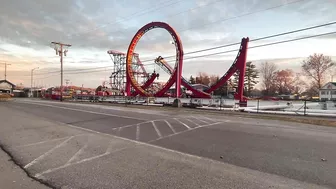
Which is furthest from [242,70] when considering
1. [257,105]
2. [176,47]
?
[257,105]

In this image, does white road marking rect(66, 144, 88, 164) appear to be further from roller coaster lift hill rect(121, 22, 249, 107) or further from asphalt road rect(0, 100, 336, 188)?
roller coaster lift hill rect(121, 22, 249, 107)

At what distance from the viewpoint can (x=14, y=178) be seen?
15.4 ft

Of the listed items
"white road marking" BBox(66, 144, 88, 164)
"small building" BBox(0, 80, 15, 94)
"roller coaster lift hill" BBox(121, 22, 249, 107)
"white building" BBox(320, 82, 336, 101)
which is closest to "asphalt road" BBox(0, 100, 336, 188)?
"white road marking" BBox(66, 144, 88, 164)

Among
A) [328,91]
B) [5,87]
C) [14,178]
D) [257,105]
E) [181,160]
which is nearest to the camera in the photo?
[14,178]

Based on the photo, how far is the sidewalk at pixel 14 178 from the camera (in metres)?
4.28

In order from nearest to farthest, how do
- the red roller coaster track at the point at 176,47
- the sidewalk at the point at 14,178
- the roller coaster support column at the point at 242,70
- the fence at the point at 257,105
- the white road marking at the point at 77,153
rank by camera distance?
the sidewalk at the point at 14,178 → the white road marking at the point at 77,153 → the fence at the point at 257,105 → the roller coaster support column at the point at 242,70 → the red roller coaster track at the point at 176,47

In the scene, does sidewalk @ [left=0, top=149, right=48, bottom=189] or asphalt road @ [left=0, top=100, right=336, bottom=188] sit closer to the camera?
sidewalk @ [left=0, top=149, right=48, bottom=189]

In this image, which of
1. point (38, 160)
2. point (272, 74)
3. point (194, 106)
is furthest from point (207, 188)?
point (272, 74)

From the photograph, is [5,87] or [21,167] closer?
[21,167]

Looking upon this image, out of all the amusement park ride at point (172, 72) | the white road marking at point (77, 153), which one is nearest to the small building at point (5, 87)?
the amusement park ride at point (172, 72)

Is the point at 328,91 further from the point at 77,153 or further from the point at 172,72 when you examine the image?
the point at 77,153

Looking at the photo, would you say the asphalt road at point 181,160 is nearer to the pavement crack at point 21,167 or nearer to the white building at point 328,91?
the pavement crack at point 21,167

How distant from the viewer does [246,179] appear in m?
4.47

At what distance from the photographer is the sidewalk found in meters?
4.28
